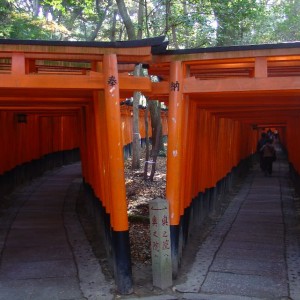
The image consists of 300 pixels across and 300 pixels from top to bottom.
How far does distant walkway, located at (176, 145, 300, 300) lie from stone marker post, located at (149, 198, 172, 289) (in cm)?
26

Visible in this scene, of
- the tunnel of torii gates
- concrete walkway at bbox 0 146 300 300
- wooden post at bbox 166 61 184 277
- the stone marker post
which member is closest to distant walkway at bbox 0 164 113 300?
concrete walkway at bbox 0 146 300 300

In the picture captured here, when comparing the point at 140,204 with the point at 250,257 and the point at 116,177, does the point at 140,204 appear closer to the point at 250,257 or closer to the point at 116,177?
the point at 250,257

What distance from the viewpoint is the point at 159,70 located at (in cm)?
745

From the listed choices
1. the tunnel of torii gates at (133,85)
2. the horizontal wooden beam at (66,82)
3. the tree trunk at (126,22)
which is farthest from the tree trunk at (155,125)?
the horizontal wooden beam at (66,82)

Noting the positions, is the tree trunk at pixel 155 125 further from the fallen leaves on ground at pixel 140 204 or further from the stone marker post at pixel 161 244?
the stone marker post at pixel 161 244

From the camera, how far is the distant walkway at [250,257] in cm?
607

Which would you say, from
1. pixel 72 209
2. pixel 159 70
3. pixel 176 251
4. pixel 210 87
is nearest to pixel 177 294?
pixel 176 251

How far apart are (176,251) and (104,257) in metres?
1.43

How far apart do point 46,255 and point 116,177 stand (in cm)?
242

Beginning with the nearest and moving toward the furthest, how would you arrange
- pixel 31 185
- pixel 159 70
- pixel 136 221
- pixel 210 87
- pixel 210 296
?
1. pixel 210 296
2. pixel 210 87
3. pixel 159 70
4. pixel 136 221
5. pixel 31 185

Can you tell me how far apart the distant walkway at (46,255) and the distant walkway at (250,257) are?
1.31 meters

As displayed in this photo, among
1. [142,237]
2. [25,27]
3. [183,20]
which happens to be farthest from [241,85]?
[25,27]

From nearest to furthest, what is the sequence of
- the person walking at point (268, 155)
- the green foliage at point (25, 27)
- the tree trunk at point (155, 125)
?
the tree trunk at point (155, 125) → the green foliage at point (25, 27) → the person walking at point (268, 155)

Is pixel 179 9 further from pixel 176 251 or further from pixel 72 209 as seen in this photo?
pixel 176 251
